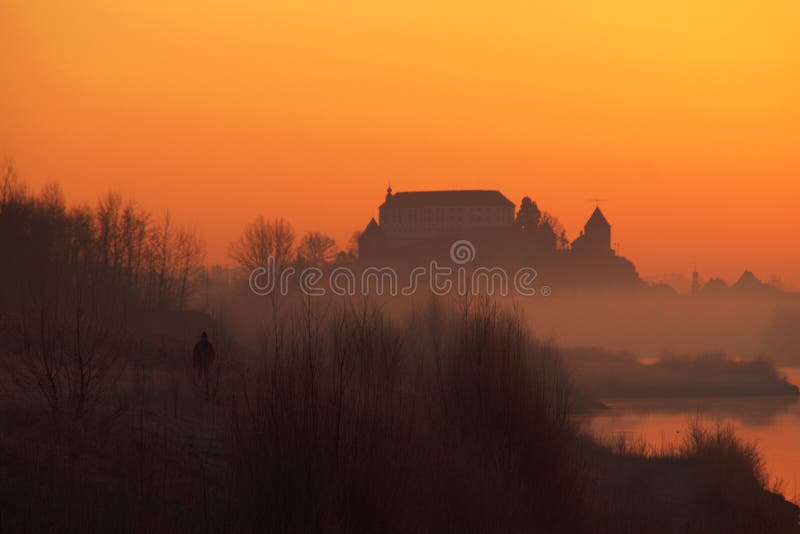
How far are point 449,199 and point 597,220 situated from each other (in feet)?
72.2

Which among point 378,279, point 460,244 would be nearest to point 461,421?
point 378,279

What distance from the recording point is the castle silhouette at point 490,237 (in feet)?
422

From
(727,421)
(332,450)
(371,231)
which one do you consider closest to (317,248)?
(371,231)

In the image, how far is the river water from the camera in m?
41.0

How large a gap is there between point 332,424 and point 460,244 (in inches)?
4923

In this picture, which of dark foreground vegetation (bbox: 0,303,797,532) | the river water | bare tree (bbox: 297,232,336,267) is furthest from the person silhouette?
bare tree (bbox: 297,232,336,267)

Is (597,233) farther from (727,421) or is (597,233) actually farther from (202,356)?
(202,356)

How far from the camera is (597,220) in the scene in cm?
14688

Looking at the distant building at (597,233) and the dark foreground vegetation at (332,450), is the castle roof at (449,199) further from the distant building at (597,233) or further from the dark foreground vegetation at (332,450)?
the dark foreground vegetation at (332,450)

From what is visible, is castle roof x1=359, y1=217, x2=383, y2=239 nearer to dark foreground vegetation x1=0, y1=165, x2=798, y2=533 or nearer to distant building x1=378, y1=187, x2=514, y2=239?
distant building x1=378, y1=187, x2=514, y2=239

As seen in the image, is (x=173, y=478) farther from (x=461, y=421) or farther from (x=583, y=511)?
(x=583, y=511)

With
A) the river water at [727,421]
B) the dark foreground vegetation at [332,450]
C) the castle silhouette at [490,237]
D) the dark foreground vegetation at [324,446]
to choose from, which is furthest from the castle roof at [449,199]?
the dark foreground vegetation at [332,450]

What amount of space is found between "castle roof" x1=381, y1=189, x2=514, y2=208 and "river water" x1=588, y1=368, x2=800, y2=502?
73267 millimetres

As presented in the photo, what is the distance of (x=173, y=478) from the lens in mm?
11641
